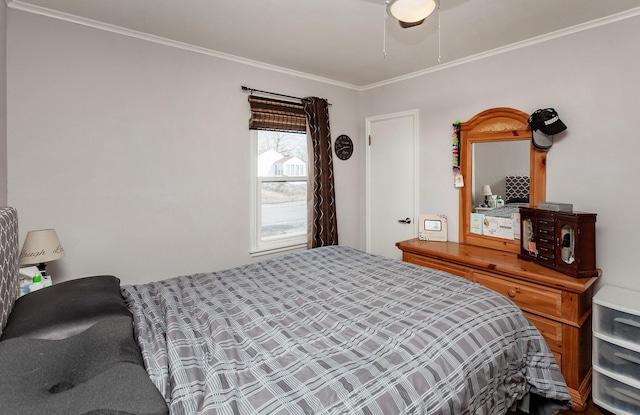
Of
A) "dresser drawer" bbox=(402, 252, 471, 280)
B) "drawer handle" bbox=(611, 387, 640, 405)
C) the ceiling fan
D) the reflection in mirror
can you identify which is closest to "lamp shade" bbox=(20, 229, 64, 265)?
the ceiling fan

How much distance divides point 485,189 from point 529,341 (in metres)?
1.65

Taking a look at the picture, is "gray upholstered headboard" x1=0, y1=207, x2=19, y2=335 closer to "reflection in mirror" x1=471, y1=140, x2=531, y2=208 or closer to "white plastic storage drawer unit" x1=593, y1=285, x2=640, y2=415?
"white plastic storage drawer unit" x1=593, y1=285, x2=640, y2=415

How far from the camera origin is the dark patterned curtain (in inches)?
138

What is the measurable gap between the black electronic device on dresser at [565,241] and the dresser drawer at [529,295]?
0.20m

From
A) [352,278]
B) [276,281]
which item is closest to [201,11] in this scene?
[276,281]

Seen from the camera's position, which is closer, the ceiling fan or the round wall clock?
the ceiling fan

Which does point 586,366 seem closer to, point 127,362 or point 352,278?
point 352,278

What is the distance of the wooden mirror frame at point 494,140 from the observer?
2.64 meters

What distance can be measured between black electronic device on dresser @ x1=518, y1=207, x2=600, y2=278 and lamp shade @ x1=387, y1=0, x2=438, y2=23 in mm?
1646

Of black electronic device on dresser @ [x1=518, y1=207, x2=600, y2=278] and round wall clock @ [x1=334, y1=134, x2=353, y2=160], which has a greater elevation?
round wall clock @ [x1=334, y1=134, x2=353, y2=160]

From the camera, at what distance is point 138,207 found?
2.54 m

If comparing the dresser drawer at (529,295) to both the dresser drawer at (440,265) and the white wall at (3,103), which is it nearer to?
the dresser drawer at (440,265)

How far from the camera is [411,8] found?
1.58 m

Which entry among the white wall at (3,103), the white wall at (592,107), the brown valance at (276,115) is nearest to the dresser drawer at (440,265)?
the white wall at (592,107)
